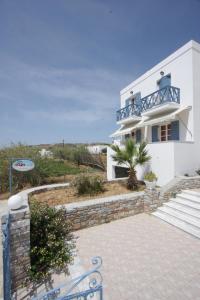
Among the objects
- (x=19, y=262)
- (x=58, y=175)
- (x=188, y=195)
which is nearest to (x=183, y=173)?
(x=188, y=195)

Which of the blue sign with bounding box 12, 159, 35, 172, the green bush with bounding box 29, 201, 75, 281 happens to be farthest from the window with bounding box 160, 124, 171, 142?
the green bush with bounding box 29, 201, 75, 281

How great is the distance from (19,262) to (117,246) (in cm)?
339

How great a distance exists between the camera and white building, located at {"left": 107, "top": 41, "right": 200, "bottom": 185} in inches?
484

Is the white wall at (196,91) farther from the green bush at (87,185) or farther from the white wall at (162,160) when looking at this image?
the green bush at (87,185)

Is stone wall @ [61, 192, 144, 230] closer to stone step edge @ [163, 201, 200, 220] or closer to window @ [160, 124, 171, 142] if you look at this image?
stone step edge @ [163, 201, 200, 220]

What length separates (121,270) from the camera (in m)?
5.37

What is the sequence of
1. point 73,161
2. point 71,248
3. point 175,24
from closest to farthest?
point 71,248, point 175,24, point 73,161

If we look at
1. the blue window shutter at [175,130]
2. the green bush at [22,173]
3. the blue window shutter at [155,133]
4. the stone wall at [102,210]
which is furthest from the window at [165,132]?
the green bush at [22,173]

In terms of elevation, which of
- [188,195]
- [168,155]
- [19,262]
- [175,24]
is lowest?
[19,262]

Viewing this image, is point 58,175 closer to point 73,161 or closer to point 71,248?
point 73,161

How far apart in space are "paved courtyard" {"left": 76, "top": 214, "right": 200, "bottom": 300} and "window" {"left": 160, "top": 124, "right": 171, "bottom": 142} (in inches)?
367

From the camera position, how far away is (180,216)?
845cm

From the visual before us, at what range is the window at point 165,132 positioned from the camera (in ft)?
52.5

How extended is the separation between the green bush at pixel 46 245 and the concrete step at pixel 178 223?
4.58 metres
